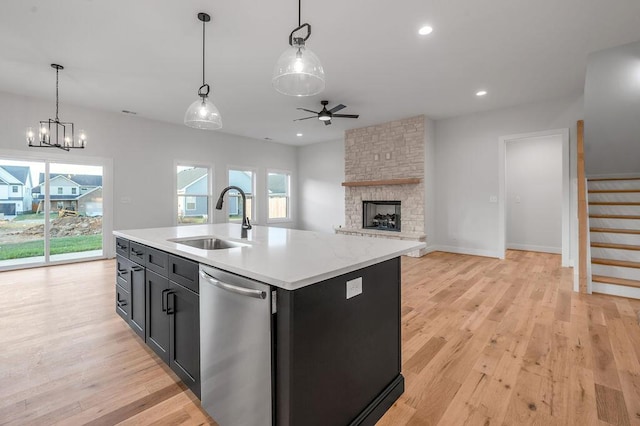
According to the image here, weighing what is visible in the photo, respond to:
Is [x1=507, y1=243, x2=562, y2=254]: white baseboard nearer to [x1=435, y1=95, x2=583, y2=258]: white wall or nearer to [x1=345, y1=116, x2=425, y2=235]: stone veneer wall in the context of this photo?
[x1=435, y1=95, x2=583, y2=258]: white wall

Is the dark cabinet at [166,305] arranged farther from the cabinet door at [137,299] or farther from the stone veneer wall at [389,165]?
the stone veneer wall at [389,165]

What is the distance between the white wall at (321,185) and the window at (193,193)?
9.68ft

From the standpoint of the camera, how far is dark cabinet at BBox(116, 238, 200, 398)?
1.63 metres

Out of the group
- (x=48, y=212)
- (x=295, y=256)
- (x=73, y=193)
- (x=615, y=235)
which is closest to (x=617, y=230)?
(x=615, y=235)

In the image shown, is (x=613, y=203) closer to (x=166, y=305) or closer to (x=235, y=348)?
(x=235, y=348)

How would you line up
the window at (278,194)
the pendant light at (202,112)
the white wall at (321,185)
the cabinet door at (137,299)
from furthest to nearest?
the window at (278,194) < the white wall at (321,185) < the pendant light at (202,112) < the cabinet door at (137,299)

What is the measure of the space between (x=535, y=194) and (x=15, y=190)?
9938 mm

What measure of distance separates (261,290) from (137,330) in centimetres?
176

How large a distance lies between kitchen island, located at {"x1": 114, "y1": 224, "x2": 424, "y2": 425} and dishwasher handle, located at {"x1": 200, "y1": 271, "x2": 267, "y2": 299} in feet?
0.03

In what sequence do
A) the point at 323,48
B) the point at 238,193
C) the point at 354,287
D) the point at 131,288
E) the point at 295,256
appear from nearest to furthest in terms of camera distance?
the point at 354,287
the point at 295,256
the point at 131,288
the point at 323,48
the point at 238,193

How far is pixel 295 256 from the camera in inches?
60.1

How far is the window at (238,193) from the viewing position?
7.77 metres

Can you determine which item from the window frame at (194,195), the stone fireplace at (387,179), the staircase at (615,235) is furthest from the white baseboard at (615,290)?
the window frame at (194,195)

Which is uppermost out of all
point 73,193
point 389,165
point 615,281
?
point 389,165
